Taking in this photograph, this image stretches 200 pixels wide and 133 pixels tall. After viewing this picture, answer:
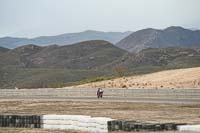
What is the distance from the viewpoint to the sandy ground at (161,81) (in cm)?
7544

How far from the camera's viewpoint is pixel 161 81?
263 ft

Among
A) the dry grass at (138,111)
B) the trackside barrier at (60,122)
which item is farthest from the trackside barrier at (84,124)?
the dry grass at (138,111)

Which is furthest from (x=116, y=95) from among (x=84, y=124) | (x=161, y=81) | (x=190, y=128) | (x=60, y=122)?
(x=190, y=128)

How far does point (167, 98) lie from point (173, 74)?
32.4 meters

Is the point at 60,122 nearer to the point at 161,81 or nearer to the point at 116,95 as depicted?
the point at 116,95

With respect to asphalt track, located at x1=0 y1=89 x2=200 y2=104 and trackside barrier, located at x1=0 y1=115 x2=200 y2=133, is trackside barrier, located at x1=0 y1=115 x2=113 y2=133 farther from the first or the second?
asphalt track, located at x1=0 y1=89 x2=200 y2=104

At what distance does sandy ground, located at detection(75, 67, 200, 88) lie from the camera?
247 ft

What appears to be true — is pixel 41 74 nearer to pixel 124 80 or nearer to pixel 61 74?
pixel 61 74

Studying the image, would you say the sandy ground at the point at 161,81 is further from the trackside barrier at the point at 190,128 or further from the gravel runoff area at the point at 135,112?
the trackside barrier at the point at 190,128

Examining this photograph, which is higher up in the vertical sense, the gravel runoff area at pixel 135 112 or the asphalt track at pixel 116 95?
the asphalt track at pixel 116 95

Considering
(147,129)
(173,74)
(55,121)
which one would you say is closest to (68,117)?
(55,121)

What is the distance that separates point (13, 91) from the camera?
66.4m

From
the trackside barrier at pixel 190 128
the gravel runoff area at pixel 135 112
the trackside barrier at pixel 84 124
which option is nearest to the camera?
the trackside barrier at pixel 190 128

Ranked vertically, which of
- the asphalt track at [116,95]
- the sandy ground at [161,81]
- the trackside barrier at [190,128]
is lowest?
the trackside barrier at [190,128]
